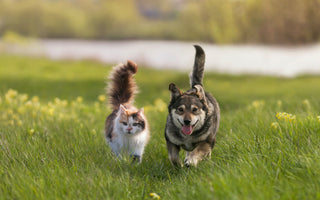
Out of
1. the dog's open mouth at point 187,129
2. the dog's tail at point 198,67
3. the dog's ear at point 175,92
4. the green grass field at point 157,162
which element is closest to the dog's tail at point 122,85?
the green grass field at point 157,162

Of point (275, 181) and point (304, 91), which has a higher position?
point (275, 181)

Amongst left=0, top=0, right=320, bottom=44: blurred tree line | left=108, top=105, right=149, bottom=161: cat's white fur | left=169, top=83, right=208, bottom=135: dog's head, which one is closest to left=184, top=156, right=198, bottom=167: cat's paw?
left=169, top=83, right=208, bottom=135: dog's head

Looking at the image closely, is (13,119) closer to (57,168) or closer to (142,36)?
(57,168)

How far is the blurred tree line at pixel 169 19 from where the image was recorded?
17844mm

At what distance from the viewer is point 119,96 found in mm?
5805

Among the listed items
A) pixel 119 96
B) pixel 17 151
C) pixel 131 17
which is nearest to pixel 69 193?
pixel 17 151

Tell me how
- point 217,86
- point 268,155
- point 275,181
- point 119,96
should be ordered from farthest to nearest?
point 217,86 < point 119,96 < point 268,155 < point 275,181

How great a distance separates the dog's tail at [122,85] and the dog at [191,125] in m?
1.44

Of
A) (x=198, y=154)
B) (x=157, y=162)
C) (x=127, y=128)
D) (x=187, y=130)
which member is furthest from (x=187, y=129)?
(x=127, y=128)

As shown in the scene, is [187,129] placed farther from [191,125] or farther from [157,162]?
[157,162]

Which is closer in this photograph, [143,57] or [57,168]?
[57,168]

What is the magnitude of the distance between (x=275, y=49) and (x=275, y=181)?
54.8ft

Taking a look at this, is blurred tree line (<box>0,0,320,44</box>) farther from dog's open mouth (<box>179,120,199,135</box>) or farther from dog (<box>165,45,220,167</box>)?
dog's open mouth (<box>179,120,199,135</box>)

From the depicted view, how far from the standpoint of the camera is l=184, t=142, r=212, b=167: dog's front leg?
166 inches
